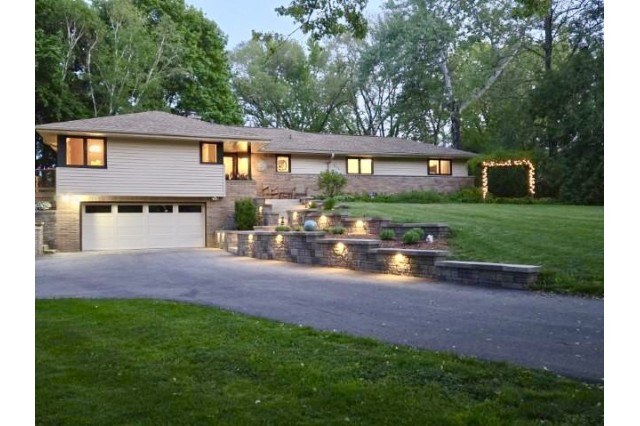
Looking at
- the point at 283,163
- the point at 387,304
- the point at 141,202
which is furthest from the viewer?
the point at 283,163

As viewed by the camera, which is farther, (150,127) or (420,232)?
(150,127)

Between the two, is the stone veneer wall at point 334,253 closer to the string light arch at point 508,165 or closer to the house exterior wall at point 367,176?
the house exterior wall at point 367,176

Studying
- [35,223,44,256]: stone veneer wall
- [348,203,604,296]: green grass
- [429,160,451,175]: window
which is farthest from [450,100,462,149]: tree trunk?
[35,223,44,256]: stone veneer wall

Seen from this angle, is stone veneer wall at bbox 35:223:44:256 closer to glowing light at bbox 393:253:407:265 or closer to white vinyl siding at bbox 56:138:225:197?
white vinyl siding at bbox 56:138:225:197

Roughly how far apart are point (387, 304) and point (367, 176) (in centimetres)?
1466

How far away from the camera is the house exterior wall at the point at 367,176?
19.0 m

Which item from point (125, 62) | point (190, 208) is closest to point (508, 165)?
point (190, 208)

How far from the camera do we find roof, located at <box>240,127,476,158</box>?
19.5 m

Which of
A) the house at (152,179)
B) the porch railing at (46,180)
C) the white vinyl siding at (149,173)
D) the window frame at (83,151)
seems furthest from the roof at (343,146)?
the porch railing at (46,180)

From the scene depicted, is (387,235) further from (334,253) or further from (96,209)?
(96,209)

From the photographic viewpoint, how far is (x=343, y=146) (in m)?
20.9

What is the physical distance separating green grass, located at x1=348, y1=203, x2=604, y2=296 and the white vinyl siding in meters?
6.88
